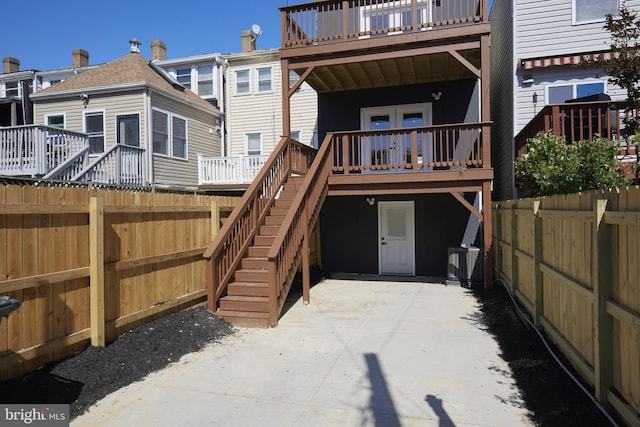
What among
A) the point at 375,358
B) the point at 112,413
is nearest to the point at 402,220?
the point at 375,358

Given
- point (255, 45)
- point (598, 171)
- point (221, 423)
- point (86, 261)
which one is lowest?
point (221, 423)

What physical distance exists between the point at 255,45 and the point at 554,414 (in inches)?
696

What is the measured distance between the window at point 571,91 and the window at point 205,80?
12.2 metres

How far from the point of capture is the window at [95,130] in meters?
13.6

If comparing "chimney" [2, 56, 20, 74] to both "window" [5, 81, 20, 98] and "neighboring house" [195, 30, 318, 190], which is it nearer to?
"window" [5, 81, 20, 98]

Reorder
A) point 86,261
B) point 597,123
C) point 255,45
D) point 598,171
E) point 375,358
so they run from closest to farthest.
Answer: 1. point 86,261
2. point 375,358
3. point 598,171
4. point 597,123
5. point 255,45

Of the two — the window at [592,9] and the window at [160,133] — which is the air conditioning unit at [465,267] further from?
the window at [160,133]

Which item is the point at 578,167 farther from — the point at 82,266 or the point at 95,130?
the point at 95,130

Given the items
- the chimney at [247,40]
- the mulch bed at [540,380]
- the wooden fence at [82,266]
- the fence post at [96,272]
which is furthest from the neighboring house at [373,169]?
the chimney at [247,40]

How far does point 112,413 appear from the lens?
11.6ft

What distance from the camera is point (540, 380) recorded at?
A: 3885 mm

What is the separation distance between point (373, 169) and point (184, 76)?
37.2 feet

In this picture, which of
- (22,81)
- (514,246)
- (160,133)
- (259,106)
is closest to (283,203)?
(514,246)

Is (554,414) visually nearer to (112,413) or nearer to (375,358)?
(375,358)
